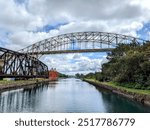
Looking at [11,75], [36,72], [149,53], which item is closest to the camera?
[149,53]

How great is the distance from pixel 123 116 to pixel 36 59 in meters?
129

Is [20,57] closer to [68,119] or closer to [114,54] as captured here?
[114,54]

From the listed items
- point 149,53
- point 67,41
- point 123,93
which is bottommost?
point 123,93

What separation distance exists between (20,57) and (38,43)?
37796 mm

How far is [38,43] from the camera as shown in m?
142

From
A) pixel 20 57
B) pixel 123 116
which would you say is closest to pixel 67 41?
pixel 20 57

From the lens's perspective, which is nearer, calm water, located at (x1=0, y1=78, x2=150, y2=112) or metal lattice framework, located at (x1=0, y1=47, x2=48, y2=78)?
calm water, located at (x1=0, y1=78, x2=150, y2=112)

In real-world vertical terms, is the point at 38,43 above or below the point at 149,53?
above

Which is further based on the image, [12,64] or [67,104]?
[12,64]

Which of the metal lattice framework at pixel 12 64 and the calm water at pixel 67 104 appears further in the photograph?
the metal lattice framework at pixel 12 64

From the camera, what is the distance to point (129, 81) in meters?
47.2

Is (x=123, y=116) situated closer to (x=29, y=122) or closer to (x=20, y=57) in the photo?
(x=29, y=122)

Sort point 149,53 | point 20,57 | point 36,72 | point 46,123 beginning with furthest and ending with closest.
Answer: point 36,72 < point 20,57 < point 149,53 < point 46,123

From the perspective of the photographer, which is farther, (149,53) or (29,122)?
(149,53)
